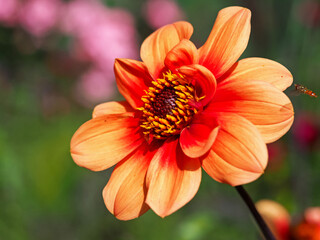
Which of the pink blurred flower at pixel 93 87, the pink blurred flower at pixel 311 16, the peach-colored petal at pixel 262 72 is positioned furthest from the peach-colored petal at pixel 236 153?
the pink blurred flower at pixel 93 87

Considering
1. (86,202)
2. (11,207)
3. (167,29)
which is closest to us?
(167,29)

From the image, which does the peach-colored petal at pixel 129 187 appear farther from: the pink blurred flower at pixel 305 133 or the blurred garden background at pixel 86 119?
the pink blurred flower at pixel 305 133

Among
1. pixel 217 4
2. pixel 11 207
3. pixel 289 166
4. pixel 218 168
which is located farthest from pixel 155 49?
pixel 217 4

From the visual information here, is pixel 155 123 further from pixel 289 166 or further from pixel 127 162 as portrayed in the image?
pixel 289 166

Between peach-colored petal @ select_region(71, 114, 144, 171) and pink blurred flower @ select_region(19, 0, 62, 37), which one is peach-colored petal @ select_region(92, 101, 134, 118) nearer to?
peach-colored petal @ select_region(71, 114, 144, 171)

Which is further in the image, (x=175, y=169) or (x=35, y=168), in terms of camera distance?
(x=35, y=168)

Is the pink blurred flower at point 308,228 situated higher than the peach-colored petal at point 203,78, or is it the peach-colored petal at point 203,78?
the peach-colored petal at point 203,78

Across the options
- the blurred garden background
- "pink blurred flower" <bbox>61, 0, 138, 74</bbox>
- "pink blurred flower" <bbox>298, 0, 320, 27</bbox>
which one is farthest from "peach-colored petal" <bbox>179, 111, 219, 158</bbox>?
"pink blurred flower" <bbox>61, 0, 138, 74</bbox>
